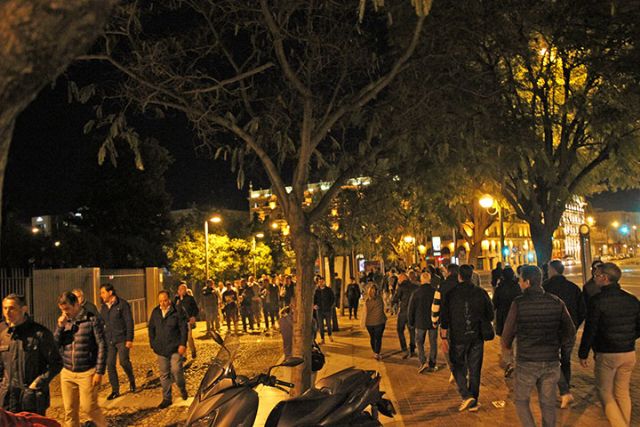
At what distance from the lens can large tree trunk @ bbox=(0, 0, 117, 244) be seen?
2299 mm

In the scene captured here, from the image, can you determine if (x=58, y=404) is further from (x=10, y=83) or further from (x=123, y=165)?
(x=123, y=165)

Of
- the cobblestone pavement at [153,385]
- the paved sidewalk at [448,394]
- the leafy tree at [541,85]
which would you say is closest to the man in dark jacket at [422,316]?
the paved sidewalk at [448,394]

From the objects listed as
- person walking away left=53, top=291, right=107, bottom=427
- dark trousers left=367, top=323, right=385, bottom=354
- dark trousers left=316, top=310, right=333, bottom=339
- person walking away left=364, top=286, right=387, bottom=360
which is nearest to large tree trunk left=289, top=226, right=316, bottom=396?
person walking away left=53, top=291, right=107, bottom=427

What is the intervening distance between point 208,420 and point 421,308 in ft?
28.0

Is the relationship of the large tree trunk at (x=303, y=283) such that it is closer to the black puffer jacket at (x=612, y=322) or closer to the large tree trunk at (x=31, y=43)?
the black puffer jacket at (x=612, y=322)

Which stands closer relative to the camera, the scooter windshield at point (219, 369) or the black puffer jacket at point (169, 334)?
the scooter windshield at point (219, 369)

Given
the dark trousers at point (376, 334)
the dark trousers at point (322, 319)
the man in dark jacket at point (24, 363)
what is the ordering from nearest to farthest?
the man in dark jacket at point (24, 363), the dark trousers at point (376, 334), the dark trousers at point (322, 319)

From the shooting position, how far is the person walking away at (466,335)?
8883mm

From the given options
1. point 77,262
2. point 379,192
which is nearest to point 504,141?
point 379,192

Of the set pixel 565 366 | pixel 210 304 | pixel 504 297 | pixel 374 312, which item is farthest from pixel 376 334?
pixel 210 304

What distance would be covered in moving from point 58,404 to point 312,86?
6636 millimetres

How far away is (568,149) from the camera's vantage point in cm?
1608

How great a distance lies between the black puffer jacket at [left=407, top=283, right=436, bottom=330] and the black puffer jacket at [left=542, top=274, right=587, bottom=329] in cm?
341

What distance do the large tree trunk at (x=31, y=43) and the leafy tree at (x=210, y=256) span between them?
103ft
